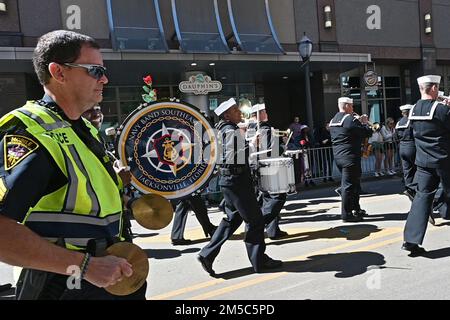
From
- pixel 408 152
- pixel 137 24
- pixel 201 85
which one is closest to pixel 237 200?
pixel 408 152

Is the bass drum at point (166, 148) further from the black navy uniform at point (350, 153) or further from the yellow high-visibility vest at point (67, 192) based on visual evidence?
the black navy uniform at point (350, 153)

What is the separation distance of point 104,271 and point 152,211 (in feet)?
2.59

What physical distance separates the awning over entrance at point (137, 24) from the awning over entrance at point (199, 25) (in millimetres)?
618

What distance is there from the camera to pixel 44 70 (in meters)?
1.85

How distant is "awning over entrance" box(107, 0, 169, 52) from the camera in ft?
43.9

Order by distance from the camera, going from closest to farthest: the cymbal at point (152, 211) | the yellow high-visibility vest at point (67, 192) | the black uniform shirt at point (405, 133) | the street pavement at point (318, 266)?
the yellow high-visibility vest at point (67, 192) → the cymbal at point (152, 211) → the street pavement at point (318, 266) → the black uniform shirt at point (405, 133)

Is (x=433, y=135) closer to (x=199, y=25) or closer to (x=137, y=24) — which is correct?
(x=137, y=24)

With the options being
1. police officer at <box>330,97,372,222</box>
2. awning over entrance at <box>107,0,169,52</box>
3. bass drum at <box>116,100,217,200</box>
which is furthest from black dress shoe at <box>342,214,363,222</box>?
awning over entrance at <box>107,0,169,52</box>

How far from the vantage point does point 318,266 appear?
5223mm

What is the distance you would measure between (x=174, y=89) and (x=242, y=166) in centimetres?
1215

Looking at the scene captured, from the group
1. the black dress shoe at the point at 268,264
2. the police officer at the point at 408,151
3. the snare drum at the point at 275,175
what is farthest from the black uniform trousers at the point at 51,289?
the police officer at the point at 408,151

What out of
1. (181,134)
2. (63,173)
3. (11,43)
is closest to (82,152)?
(63,173)

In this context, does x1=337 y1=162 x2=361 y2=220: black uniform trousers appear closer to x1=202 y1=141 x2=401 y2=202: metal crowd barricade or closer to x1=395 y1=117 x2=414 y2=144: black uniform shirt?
x1=395 y1=117 x2=414 y2=144: black uniform shirt

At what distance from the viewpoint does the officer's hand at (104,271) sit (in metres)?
1.67
